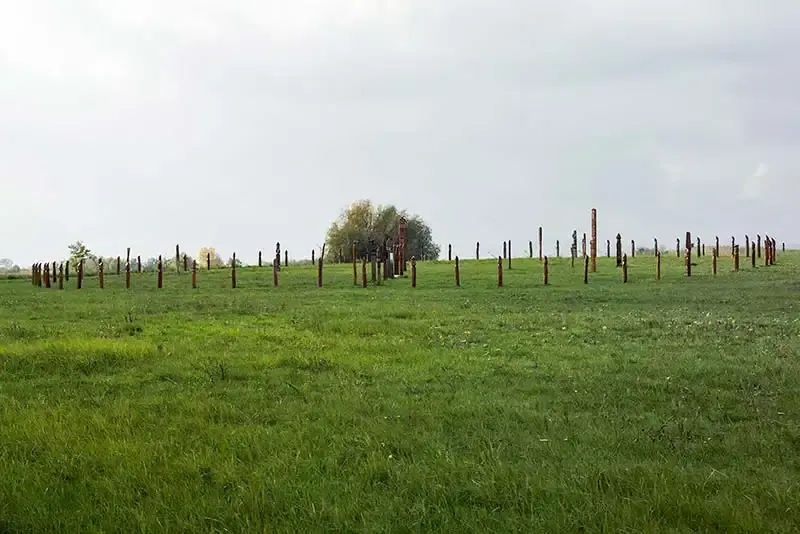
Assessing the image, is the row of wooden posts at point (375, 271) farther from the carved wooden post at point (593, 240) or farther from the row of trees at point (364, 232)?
the row of trees at point (364, 232)

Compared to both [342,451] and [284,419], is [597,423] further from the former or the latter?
[284,419]

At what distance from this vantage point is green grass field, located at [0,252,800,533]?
5.18m

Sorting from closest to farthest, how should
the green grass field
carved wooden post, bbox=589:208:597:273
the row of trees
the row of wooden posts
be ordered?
the green grass field, the row of wooden posts, carved wooden post, bbox=589:208:597:273, the row of trees

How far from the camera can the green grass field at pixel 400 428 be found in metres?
5.18

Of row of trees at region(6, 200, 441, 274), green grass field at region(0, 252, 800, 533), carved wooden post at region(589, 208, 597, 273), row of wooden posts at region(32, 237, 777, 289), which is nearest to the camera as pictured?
green grass field at region(0, 252, 800, 533)

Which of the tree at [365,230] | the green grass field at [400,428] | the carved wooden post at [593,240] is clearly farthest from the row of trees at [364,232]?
the green grass field at [400,428]

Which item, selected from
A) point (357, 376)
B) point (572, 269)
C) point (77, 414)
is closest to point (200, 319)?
point (357, 376)

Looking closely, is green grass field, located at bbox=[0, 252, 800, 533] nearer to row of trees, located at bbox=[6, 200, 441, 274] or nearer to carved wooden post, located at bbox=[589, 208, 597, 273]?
carved wooden post, located at bbox=[589, 208, 597, 273]

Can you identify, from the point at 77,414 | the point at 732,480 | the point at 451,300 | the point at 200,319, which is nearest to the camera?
the point at 732,480

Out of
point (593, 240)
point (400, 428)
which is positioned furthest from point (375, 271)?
point (400, 428)

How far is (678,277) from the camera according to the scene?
126ft

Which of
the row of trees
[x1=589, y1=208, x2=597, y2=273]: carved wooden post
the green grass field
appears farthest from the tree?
the green grass field

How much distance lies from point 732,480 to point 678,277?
34733 millimetres

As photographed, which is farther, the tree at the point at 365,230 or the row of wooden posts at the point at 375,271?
the tree at the point at 365,230
